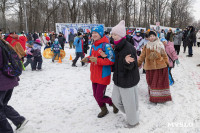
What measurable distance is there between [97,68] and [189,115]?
7.02ft

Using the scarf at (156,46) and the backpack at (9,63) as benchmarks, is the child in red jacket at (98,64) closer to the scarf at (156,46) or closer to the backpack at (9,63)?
the backpack at (9,63)

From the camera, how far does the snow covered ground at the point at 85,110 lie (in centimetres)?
301

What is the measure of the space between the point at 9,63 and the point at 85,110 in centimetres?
194

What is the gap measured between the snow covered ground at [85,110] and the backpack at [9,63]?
46.9 inches

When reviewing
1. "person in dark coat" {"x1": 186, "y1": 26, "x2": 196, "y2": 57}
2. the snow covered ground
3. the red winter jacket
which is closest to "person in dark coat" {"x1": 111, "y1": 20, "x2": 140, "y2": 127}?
the red winter jacket

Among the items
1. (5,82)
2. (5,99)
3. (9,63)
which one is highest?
(9,63)

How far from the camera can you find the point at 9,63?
238 centimetres

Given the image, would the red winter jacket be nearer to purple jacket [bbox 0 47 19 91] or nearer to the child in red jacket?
the child in red jacket

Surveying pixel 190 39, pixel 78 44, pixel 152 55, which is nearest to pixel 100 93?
pixel 152 55

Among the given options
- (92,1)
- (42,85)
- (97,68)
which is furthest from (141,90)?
(92,1)

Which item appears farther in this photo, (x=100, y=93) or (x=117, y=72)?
(x=100, y=93)

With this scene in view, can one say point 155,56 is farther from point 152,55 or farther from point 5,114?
point 5,114

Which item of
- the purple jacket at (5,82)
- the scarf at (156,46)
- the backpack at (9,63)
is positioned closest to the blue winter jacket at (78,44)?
the scarf at (156,46)

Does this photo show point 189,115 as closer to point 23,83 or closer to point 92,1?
point 23,83
